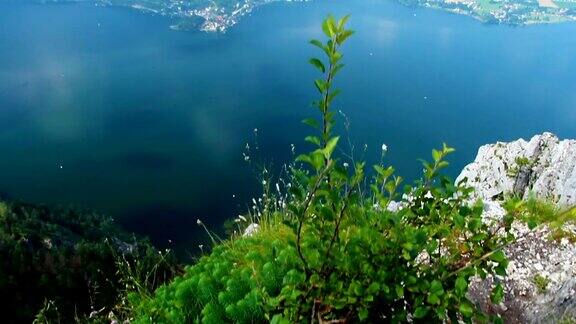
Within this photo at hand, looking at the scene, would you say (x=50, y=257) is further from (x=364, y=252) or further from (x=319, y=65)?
(x=319, y=65)

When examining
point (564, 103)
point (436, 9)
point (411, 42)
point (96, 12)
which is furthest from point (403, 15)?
point (96, 12)

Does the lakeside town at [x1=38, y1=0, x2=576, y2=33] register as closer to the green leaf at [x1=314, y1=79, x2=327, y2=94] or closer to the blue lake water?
the blue lake water

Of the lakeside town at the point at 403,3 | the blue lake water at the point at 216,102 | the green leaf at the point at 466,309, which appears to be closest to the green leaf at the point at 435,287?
the green leaf at the point at 466,309

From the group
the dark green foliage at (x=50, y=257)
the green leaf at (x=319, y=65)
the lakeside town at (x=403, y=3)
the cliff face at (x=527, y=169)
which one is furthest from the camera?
the lakeside town at (x=403, y=3)

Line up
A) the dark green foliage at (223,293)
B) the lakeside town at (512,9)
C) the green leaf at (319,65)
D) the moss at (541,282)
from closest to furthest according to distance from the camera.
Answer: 1. the green leaf at (319,65)
2. the dark green foliage at (223,293)
3. the moss at (541,282)
4. the lakeside town at (512,9)

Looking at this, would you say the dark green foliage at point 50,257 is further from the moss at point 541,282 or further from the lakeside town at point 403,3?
the lakeside town at point 403,3

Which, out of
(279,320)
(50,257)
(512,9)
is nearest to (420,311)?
(279,320)

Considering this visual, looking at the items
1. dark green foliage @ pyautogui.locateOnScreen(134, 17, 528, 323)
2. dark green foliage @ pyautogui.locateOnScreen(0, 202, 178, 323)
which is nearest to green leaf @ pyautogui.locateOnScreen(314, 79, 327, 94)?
dark green foliage @ pyautogui.locateOnScreen(134, 17, 528, 323)
